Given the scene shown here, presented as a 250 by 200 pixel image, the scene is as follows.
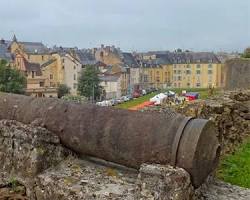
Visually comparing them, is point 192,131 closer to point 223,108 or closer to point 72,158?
point 72,158

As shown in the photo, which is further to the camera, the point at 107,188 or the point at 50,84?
the point at 50,84

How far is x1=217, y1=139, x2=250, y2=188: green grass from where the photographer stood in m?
5.68

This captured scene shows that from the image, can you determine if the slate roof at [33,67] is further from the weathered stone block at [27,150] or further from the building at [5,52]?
the weathered stone block at [27,150]

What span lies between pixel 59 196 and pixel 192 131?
118cm

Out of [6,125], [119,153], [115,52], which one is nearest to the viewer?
[119,153]

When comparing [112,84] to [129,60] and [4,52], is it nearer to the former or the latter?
[129,60]

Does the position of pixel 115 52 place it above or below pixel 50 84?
above

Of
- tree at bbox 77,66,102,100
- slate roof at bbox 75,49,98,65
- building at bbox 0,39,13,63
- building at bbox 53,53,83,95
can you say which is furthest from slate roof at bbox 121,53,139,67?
tree at bbox 77,66,102,100

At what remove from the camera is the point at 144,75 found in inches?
4090

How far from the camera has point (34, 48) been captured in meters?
87.1

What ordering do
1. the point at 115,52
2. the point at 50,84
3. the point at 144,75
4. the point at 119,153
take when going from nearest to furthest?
1. the point at 119,153
2. the point at 50,84
3. the point at 115,52
4. the point at 144,75

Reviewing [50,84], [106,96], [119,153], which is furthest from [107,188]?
[106,96]

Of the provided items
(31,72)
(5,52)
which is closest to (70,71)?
(31,72)

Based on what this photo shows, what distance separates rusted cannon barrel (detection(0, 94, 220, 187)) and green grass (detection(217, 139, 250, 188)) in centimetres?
203
